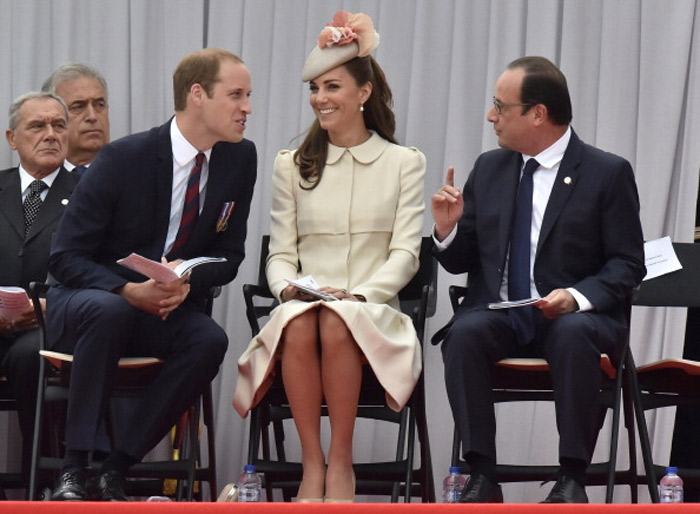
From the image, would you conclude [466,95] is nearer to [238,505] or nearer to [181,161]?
[181,161]

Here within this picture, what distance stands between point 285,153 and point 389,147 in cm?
39

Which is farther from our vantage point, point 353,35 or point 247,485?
point 353,35

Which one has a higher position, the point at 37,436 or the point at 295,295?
the point at 295,295

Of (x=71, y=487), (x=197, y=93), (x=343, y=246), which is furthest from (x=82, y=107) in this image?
(x=71, y=487)

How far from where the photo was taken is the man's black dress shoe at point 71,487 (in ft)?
13.2

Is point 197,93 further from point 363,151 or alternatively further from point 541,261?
point 541,261

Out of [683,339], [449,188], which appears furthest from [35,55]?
[683,339]

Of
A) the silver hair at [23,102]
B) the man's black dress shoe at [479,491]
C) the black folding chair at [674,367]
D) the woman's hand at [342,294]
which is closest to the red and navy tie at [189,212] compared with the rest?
the woman's hand at [342,294]

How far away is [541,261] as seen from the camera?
14.9ft

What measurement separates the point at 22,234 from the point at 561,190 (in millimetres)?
2101

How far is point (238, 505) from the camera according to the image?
10.7 ft

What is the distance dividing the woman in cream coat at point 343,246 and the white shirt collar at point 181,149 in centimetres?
40

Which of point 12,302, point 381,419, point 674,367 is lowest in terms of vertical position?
point 381,419

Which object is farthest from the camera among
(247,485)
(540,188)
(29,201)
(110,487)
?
(29,201)
